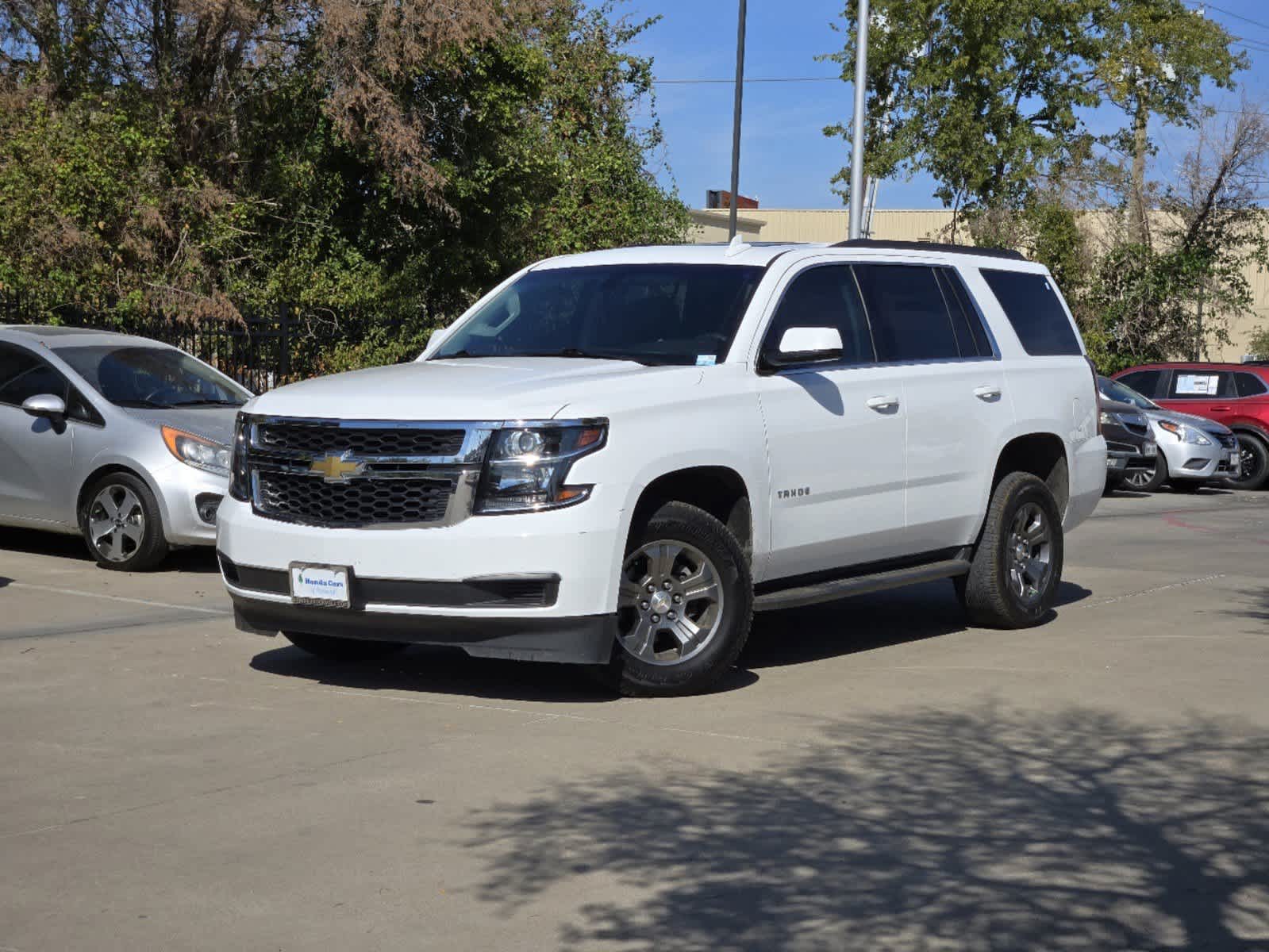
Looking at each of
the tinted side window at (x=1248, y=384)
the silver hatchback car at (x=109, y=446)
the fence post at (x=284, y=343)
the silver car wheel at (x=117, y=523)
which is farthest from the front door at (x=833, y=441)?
the tinted side window at (x=1248, y=384)

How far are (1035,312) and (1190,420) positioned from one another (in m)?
13.1

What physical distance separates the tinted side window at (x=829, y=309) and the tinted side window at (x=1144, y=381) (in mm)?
16644

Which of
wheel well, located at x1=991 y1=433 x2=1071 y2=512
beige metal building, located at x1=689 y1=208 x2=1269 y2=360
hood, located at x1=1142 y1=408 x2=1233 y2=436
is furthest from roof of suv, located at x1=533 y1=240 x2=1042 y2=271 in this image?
beige metal building, located at x1=689 y1=208 x2=1269 y2=360

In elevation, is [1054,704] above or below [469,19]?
below

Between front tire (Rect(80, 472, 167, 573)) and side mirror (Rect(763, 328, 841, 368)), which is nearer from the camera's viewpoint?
side mirror (Rect(763, 328, 841, 368))

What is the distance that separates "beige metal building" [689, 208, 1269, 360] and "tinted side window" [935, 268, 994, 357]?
33592 mm

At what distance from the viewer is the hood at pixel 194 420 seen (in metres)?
11.8

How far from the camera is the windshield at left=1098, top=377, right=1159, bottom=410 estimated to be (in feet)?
73.7

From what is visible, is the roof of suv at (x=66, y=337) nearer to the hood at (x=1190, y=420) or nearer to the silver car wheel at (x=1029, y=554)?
the silver car wheel at (x=1029, y=554)

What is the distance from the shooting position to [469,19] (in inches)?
907

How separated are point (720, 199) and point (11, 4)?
47630mm

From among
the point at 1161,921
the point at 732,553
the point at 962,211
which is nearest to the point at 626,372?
the point at 732,553

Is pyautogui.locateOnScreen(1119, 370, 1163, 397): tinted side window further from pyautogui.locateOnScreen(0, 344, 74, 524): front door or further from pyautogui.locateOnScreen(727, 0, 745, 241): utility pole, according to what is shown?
pyautogui.locateOnScreen(0, 344, 74, 524): front door

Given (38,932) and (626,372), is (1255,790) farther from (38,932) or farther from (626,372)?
(38,932)
